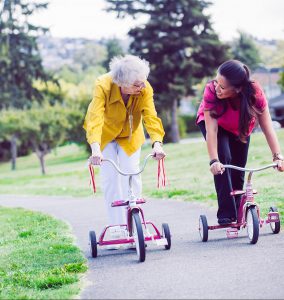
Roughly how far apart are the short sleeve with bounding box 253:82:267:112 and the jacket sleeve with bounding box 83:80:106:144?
1436mm

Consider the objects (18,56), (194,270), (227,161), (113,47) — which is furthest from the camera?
(113,47)

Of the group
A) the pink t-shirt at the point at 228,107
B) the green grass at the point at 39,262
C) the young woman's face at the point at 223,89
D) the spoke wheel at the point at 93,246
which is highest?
the young woman's face at the point at 223,89

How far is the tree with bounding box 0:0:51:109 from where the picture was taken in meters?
39.9

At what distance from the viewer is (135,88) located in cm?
687

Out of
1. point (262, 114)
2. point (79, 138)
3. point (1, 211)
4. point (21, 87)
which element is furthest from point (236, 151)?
point (79, 138)

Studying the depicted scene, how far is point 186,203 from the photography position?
12.1 metres

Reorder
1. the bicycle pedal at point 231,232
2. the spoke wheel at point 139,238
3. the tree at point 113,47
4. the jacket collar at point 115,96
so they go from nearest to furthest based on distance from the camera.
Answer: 1. the spoke wheel at point 139,238
2. the jacket collar at point 115,96
3. the bicycle pedal at point 231,232
4. the tree at point 113,47

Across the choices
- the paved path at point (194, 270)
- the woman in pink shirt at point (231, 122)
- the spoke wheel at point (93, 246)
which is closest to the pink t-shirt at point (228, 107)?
the woman in pink shirt at point (231, 122)

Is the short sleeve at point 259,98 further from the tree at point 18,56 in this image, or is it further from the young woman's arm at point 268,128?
the tree at point 18,56

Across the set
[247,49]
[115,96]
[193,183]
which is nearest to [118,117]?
[115,96]

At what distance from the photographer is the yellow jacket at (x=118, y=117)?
23.0 feet

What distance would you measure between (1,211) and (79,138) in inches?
1469

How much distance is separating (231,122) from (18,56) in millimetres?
36462

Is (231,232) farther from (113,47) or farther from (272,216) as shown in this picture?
(113,47)
